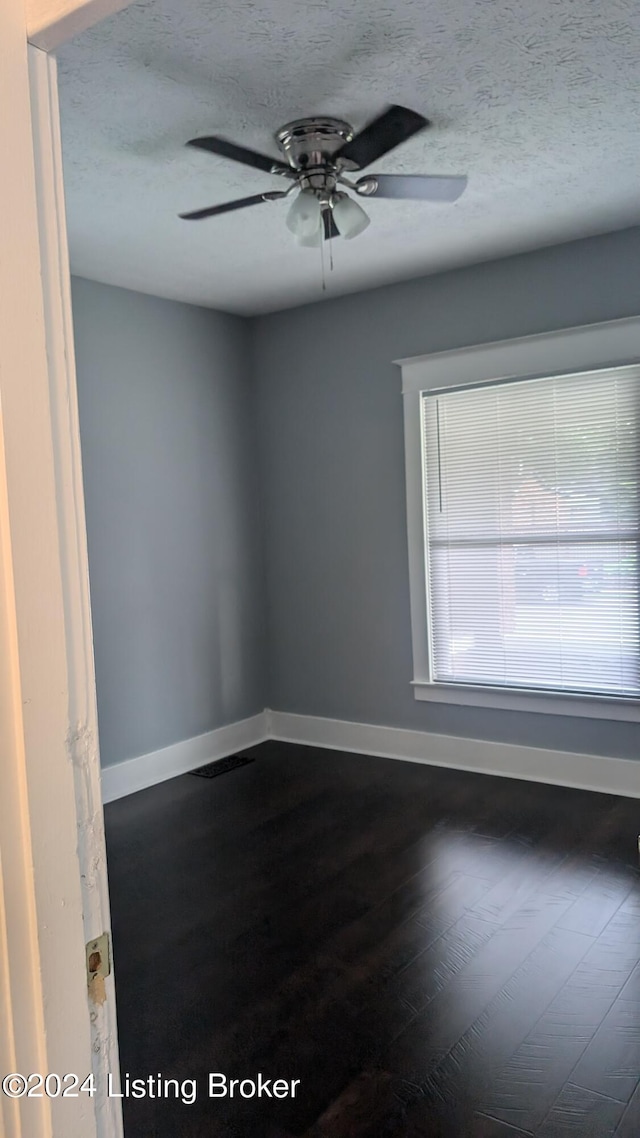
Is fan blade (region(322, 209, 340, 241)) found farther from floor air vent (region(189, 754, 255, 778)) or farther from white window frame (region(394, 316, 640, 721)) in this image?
floor air vent (region(189, 754, 255, 778))

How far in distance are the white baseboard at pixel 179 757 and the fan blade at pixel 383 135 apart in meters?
3.08

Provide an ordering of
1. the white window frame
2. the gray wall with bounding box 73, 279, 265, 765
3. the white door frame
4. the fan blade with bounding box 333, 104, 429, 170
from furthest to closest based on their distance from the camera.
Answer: the gray wall with bounding box 73, 279, 265, 765 < the white window frame < the fan blade with bounding box 333, 104, 429, 170 < the white door frame

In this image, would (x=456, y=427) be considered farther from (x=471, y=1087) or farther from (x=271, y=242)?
(x=471, y=1087)

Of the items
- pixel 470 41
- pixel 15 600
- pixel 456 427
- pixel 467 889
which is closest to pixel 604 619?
pixel 456 427

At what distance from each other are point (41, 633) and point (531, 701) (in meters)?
3.71

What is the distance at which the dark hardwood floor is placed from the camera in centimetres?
205

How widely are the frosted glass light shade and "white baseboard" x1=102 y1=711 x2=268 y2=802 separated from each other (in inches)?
111

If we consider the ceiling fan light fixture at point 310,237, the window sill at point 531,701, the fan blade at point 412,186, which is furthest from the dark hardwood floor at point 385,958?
the fan blade at point 412,186

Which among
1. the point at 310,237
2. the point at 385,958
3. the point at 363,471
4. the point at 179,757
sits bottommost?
the point at 385,958

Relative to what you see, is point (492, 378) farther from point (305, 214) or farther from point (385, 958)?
point (385, 958)

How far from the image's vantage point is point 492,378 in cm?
427

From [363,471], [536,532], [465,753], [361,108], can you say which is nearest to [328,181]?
[361,108]

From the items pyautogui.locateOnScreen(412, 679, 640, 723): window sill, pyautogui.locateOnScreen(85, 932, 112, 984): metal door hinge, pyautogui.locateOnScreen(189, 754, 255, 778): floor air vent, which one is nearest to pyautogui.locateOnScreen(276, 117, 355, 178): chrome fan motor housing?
pyautogui.locateOnScreen(85, 932, 112, 984): metal door hinge

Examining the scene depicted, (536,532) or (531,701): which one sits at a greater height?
(536,532)
